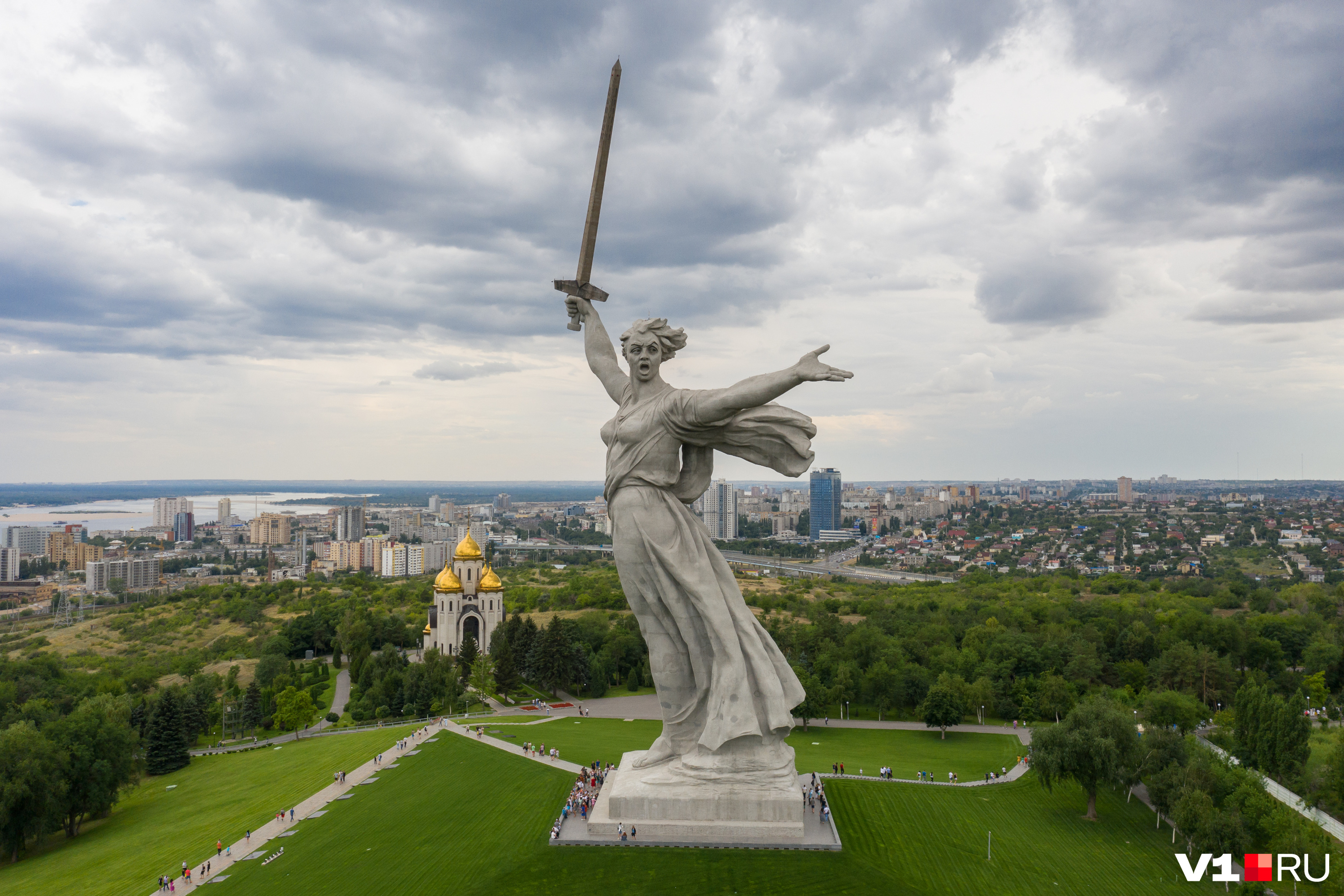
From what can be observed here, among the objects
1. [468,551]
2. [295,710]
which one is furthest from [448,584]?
[295,710]

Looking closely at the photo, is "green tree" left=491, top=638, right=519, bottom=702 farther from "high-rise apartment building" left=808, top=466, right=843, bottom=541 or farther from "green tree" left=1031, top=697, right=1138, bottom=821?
"high-rise apartment building" left=808, top=466, right=843, bottom=541

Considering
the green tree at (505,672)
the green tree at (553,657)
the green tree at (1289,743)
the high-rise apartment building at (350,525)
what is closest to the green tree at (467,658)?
the green tree at (505,672)

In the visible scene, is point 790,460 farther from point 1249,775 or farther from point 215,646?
point 215,646

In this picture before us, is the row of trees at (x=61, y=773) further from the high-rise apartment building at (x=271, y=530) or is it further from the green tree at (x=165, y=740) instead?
the high-rise apartment building at (x=271, y=530)

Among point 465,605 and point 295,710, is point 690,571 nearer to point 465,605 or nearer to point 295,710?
point 295,710

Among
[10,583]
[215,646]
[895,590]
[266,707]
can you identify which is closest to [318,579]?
[215,646]

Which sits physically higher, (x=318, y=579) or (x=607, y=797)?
(x=607, y=797)

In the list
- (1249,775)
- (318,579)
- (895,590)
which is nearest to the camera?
(1249,775)

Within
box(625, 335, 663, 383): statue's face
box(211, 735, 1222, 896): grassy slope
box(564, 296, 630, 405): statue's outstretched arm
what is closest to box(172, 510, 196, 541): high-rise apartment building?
box(211, 735, 1222, 896): grassy slope
